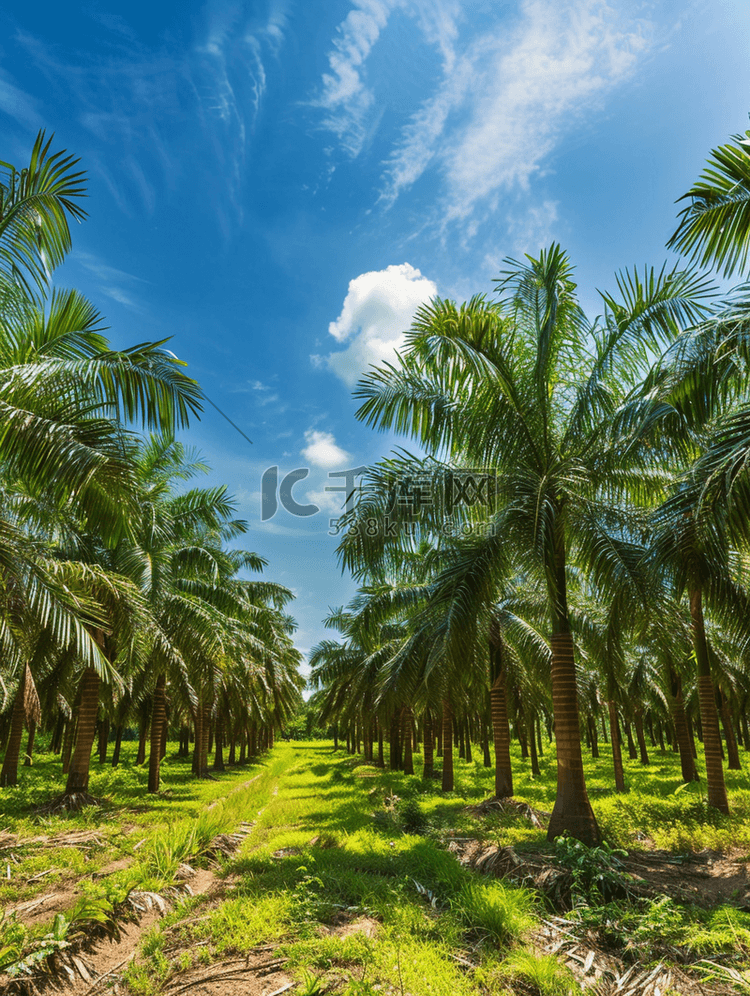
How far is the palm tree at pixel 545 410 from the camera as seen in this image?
9.37 metres

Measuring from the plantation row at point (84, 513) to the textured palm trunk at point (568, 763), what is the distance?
292 inches

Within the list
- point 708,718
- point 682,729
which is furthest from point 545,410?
point 682,729

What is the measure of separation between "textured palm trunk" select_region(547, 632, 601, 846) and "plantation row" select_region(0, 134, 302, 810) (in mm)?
7416

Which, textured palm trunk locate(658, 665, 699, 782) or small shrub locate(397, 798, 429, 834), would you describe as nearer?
small shrub locate(397, 798, 429, 834)

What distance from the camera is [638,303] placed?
9.47 metres

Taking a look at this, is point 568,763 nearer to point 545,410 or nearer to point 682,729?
point 545,410

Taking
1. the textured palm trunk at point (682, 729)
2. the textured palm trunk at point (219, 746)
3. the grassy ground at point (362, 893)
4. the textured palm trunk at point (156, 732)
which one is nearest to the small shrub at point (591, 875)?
the grassy ground at point (362, 893)

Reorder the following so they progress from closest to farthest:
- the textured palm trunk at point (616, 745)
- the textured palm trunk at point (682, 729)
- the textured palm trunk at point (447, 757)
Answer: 1. the textured palm trunk at point (616, 745)
2. the textured palm trunk at point (447, 757)
3. the textured palm trunk at point (682, 729)

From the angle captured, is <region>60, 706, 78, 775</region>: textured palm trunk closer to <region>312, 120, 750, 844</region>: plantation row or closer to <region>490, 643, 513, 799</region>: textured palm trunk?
<region>490, 643, 513, 799</region>: textured palm trunk

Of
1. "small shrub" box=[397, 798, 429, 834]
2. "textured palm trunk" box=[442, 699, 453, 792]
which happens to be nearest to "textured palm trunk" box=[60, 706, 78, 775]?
"textured palm trunk" box=[442, 699, 453, 792]

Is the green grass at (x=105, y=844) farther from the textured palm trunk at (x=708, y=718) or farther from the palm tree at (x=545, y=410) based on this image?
the textured palm trunk at (x=708, y=718)

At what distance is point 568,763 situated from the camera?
9375 mm

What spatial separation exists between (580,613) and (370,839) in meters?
7.46

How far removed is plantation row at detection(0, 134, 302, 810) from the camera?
22.2ft
